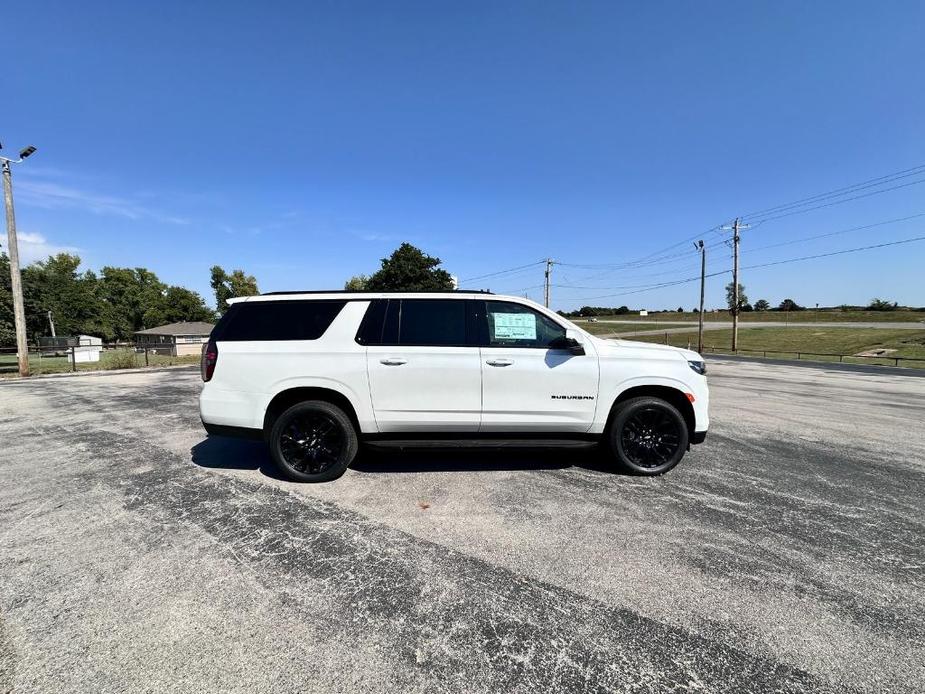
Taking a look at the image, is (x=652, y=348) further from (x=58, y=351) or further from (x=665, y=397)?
(x=58, y=351)

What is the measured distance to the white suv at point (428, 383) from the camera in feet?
13.5

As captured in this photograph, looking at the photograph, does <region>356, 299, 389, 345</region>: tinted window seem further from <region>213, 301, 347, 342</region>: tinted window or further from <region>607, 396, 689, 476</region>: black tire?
<region>607, 396, 689, 476</region>: black tire

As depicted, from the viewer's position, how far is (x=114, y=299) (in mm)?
71188

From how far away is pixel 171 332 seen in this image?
50750 millimetres

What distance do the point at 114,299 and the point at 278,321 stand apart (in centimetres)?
8939

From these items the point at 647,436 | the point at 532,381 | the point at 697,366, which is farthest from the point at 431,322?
the point at 697,366

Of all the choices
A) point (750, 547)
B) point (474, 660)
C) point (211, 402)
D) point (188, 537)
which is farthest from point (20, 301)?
point (750, 547)

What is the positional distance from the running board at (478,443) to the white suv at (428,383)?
1 centimetres

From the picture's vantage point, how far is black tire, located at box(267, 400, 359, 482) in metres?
4.12

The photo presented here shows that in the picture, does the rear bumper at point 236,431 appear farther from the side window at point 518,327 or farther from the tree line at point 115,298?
the tree line at point 115,298

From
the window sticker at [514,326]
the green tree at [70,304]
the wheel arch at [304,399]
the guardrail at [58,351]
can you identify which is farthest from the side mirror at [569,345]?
the green tree at [70,304]

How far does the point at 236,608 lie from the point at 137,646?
1.42 feet

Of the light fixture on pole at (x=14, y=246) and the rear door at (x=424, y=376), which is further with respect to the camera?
the light fixture on pole at (x=14, y=246)

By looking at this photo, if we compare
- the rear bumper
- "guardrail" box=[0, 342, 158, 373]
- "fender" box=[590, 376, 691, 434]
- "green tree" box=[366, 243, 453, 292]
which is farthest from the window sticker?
"green tree" box=[366, 243, 453, 292]
